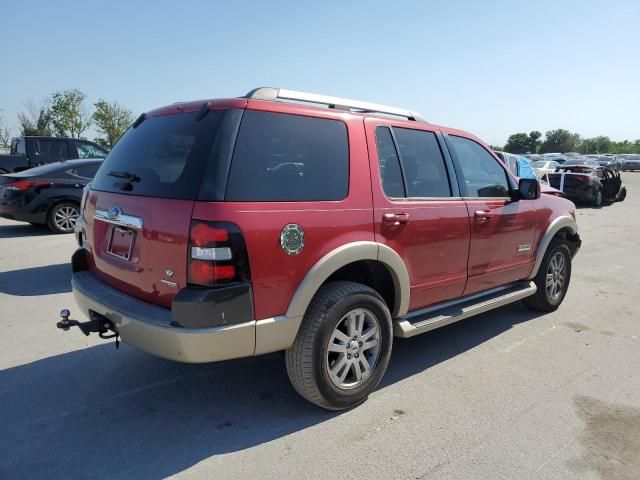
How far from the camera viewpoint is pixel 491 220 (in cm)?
425

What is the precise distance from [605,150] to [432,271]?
368 ft

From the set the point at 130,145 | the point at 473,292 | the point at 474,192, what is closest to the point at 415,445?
the point at 473,292

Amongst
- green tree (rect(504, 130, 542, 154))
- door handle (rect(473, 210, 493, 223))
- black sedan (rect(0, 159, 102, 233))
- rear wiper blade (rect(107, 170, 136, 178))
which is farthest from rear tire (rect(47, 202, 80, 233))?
green tree (rect(504, 130, 542, 154))

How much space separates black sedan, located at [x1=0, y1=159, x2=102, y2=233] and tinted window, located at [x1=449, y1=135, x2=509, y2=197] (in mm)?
7657

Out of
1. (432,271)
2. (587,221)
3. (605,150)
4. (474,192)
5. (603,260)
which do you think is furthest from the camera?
(605,150)

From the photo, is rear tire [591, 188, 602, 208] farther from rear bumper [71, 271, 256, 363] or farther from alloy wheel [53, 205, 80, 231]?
rear bumper [71, 271, 256, 363]

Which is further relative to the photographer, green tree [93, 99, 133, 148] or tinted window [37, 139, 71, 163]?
green tree [93, 99, 133, 148]

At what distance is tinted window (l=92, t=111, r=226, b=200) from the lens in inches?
109

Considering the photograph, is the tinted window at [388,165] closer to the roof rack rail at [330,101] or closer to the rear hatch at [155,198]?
the roof rack rail at [330,101]

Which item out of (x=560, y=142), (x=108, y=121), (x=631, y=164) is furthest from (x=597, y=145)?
(x=108, y=121)

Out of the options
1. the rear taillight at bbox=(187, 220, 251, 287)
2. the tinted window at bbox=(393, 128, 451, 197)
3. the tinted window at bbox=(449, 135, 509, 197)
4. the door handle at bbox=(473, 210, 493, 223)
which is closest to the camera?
the rear taillight at bbox=(187, 220, 251, 287)

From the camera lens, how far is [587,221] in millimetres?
13492

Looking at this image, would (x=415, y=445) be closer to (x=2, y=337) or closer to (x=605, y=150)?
(x=2, y=337)

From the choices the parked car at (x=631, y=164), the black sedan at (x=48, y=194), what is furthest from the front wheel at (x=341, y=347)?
the parked car at (x=631, y=164)
